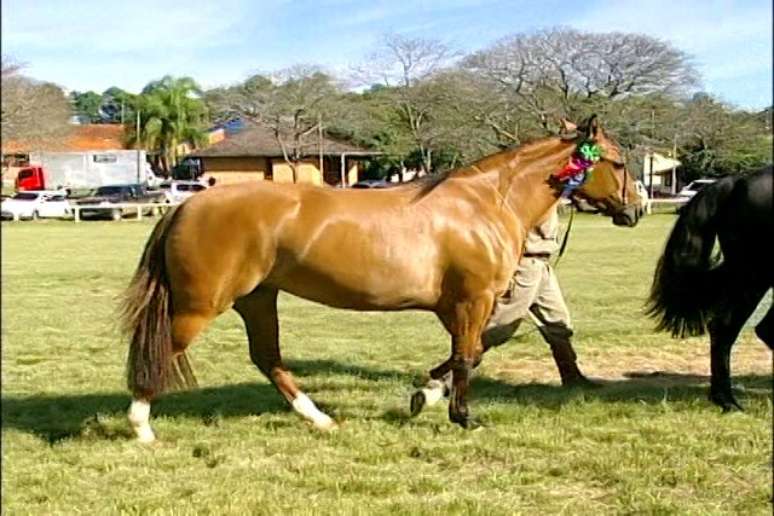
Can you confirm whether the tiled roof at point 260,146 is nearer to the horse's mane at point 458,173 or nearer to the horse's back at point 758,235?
the horse's mane at point 458,173

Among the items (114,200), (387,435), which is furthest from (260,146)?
(387,435)

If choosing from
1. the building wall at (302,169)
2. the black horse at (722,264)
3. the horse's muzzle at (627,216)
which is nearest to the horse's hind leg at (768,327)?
the black horse at (722,264)

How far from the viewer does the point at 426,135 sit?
43.8 meters

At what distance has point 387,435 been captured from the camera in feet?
19.4

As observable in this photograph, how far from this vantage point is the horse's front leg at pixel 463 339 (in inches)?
238

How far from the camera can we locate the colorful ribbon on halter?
A: 5.99 metres

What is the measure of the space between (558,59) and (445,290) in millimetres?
20428

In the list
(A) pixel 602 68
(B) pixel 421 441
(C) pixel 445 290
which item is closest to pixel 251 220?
(C) pixel 445 290

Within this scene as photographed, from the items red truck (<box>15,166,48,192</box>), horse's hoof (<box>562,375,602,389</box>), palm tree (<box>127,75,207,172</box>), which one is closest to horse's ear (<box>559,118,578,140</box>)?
horse's hoof (<box>562,375,602,389</box>)

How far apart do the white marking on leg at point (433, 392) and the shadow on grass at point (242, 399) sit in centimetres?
21

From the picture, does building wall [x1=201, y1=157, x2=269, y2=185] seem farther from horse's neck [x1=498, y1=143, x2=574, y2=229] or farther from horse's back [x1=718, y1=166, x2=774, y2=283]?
horse's back [x1=718, y1=166, x2=774, y2=283]

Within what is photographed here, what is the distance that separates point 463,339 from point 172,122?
131ft

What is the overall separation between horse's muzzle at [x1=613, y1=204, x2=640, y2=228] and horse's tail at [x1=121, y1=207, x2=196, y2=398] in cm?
283

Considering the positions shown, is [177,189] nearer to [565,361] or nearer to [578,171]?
[565,361]
